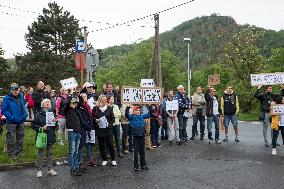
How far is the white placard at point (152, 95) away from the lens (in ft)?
40.7

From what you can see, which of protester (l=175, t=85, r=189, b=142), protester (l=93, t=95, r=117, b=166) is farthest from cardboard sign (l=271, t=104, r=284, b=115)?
protester (l=93, t=95, r=117, b=166)

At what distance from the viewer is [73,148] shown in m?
10.5

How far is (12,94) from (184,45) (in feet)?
471

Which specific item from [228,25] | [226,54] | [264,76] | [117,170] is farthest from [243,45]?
[228,25]

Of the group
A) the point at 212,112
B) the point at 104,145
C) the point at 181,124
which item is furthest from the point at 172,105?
the point at 104,145

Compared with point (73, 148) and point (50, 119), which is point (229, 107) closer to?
point (73, 148)

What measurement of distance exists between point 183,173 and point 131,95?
281 centimetres

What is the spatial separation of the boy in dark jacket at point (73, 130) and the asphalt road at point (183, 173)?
32 cm

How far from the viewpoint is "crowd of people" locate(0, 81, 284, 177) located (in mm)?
10617

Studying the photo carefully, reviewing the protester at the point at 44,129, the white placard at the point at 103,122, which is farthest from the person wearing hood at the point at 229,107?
the protester at the point at 44,129

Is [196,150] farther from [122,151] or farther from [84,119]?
[84,119]

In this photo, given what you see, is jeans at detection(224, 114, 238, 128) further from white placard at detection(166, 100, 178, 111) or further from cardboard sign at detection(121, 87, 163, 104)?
cardboard sign at detection(121, 87, 163, 104)

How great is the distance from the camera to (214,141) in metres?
15.9

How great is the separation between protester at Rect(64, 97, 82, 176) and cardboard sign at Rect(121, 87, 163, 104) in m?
1.95
